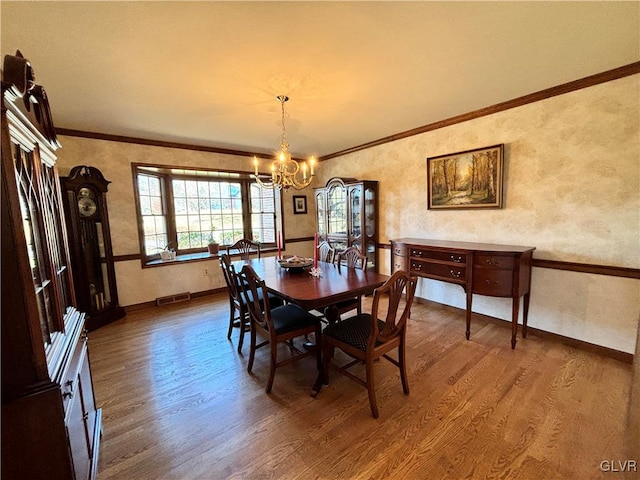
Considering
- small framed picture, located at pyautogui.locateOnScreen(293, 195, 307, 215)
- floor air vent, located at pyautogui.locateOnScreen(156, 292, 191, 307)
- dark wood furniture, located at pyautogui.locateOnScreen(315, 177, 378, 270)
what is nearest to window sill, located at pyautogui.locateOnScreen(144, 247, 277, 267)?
floor air vent, located at pyautogui.locateOnScreen(156, 292, 191, 307)

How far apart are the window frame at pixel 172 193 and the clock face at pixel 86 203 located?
1.64ft

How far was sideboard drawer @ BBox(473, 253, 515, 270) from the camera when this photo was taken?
2557 millimetres

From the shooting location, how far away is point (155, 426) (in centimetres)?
176

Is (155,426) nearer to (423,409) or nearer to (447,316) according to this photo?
(423,409)

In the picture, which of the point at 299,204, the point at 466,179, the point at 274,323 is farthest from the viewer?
the point at 299,204

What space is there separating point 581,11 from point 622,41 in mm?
640

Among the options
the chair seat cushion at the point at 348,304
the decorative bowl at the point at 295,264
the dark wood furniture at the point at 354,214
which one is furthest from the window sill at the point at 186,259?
the chair seat cushion at the point at 348,304

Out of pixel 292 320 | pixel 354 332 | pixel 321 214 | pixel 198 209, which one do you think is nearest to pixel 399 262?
pixel 354 332

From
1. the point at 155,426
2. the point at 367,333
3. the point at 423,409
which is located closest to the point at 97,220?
the point at 155,426

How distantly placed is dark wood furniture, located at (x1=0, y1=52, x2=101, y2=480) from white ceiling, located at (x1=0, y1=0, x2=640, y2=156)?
2.32 ft

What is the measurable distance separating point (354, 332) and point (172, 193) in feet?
12.1

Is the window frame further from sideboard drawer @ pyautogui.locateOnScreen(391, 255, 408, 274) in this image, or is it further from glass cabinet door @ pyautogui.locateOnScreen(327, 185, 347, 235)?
sideboard drawer @ pyautogui.locateOnScreen(391, 255, 408, 274)

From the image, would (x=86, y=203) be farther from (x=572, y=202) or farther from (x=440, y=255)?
(x=572, y=202)

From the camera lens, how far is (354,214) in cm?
429
